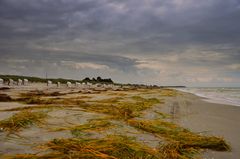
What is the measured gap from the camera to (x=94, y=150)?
3309 mm

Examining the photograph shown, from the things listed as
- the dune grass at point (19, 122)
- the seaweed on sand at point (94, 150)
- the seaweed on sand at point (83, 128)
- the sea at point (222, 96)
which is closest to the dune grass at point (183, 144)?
the seaweed on sand at point (94, 150)

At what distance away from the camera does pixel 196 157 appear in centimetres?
351

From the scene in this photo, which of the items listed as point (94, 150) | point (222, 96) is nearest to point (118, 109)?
point (94, 150)

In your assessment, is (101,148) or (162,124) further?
(162,124)

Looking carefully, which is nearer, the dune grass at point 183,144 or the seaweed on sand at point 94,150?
the seaweed on sand at point 94,150

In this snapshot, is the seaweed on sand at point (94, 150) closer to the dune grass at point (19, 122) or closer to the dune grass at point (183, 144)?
the dune grass at point (183, 144)

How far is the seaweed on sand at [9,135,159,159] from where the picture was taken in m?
3.13

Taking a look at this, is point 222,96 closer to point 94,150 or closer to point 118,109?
point 118,109

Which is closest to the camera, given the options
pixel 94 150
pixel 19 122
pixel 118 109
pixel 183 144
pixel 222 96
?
pixel 94 150

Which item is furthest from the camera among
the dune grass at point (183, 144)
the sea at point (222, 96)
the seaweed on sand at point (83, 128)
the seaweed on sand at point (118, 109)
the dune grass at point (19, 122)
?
the sea at point (222, 96)

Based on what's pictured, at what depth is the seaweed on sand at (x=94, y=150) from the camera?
3.13 meters

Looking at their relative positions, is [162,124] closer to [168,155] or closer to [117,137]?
[117,137]

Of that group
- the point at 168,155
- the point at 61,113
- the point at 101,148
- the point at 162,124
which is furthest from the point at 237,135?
the point at 61,113

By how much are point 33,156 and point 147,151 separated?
1336mm
